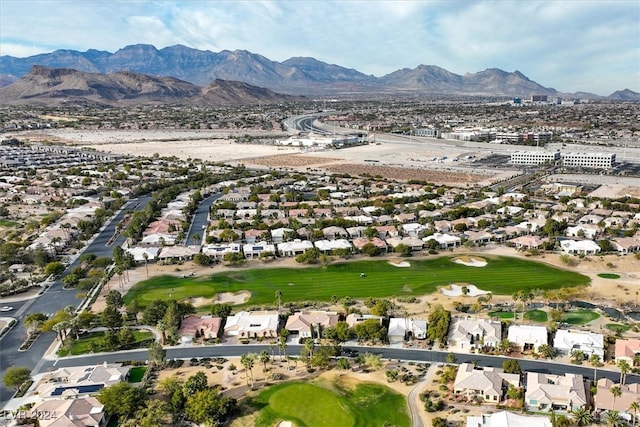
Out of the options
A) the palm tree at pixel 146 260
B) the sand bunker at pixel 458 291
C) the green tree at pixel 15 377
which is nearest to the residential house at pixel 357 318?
the sand bunker at pixel 458 291

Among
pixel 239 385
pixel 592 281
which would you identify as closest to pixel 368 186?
pixel 592 281

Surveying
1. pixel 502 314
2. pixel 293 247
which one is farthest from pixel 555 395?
pixel 293 247

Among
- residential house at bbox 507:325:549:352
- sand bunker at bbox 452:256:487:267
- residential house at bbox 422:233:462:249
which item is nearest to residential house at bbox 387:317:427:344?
residential house at bbox 507:325:549:352

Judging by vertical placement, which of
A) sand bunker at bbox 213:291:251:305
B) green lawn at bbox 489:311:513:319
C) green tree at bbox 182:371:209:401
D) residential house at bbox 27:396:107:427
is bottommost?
residential house at bbox 27:396:107:427

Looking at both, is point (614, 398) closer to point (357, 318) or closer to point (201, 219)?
point (357, 318)

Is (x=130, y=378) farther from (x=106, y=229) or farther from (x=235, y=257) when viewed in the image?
(x=106, y=229)

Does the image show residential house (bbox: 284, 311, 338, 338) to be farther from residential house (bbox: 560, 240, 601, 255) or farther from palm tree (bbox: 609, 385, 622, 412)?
residential house (bbox: 560, 240, 601, 255)

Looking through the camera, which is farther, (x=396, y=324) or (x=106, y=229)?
(x=106, y=229)
